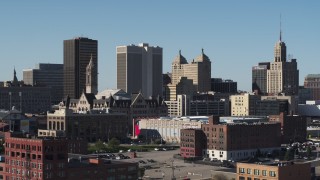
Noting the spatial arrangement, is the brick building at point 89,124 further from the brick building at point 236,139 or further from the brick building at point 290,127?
the brick building at point 290,127

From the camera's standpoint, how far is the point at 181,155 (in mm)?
135250

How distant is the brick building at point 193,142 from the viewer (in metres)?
133

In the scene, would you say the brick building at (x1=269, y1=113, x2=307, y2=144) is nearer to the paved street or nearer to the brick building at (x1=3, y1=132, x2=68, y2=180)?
the paved street

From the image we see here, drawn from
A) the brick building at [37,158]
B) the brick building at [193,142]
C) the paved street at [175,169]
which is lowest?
the paved street at [175,169]

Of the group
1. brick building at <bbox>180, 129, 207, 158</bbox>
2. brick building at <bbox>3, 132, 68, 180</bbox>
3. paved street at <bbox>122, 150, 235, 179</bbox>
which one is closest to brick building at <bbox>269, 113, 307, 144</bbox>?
brick building at <bbox>180, 129, 207, 158</bbox>

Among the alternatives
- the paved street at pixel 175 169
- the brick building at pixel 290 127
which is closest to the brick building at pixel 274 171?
the paved street at pixel 175 169

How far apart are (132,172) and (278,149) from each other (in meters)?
66.5

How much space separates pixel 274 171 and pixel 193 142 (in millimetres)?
60346

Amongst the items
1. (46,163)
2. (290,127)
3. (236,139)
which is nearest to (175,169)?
(236,139)

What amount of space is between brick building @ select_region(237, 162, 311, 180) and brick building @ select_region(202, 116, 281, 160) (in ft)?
172

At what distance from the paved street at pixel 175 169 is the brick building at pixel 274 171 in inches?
720

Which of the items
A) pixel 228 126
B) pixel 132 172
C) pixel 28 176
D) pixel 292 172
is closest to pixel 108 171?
pixel 132 172

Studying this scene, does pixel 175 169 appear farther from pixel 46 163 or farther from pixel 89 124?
pixel 89 124

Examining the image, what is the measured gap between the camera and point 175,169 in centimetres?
11438
